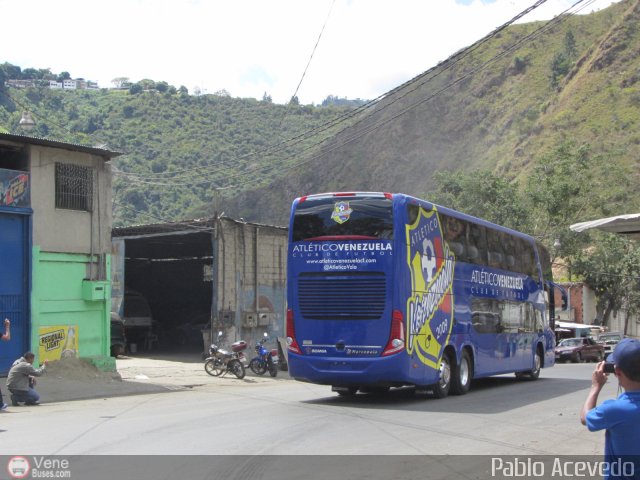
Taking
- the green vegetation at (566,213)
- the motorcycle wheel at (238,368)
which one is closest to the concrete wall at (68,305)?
the motorcycle wheel at (238,368)

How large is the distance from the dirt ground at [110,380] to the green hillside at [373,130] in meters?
32.4

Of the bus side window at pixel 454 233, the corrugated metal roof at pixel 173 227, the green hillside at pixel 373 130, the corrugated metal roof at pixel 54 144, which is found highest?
the green hillside at pixel 373 130

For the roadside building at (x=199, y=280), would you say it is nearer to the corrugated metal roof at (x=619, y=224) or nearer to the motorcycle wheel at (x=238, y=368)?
the motorcycle wheel at (x=238, y=368)

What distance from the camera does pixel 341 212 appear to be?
1525 centimetres

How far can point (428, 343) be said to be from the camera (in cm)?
1576

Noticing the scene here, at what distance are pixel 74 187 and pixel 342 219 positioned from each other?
355 inches

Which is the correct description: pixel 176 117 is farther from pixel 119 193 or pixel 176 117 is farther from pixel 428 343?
pixel 428 343

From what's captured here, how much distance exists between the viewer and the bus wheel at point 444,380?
1652cm

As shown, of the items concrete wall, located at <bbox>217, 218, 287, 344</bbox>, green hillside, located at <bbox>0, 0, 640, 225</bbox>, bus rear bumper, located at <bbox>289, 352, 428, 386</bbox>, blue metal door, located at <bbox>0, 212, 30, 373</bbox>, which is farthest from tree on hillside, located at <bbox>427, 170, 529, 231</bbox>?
bus rear bumper, located at <bbox>289, 352, 428, 386</bbox>

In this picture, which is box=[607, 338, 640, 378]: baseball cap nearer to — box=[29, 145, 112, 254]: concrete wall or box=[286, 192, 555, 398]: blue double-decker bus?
box=[286, 192, 555, 398]: blue double-decker bus

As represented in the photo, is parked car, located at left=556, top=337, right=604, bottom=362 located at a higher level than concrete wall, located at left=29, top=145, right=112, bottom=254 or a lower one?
lower

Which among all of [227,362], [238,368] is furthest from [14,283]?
[238,368]

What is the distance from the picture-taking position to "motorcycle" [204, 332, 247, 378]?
23656 millimetres

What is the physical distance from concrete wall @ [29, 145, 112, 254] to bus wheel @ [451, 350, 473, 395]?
10.3m
